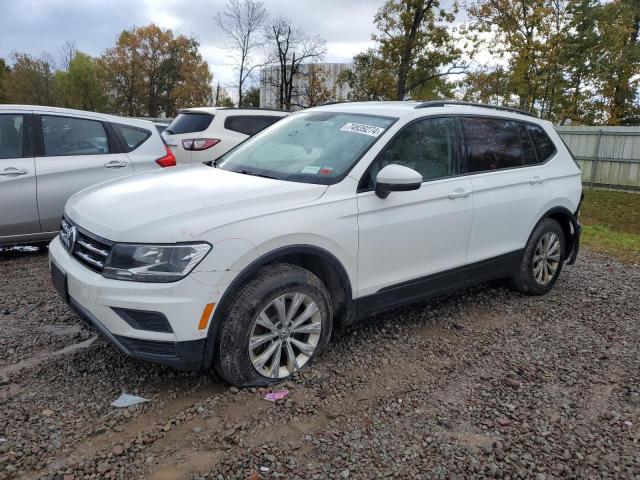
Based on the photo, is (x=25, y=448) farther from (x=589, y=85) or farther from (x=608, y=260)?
(x=589, y=85)

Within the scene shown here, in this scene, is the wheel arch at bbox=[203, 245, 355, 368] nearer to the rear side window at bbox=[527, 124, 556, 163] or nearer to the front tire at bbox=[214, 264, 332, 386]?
the front tire at bbox=[214, 264, 332, 386]

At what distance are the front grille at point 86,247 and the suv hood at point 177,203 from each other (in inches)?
1.8

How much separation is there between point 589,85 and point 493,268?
2388 cm

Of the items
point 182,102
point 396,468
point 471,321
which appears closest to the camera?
point 396,468

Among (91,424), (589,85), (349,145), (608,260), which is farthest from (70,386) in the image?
(589,85)

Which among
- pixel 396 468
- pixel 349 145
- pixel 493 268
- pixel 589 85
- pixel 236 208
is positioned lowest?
Result: pixel 396 468

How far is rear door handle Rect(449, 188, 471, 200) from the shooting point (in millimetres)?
3996

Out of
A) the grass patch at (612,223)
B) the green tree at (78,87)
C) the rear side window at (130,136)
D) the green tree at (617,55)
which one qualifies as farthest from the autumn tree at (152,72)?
the rear side window at (130,136)

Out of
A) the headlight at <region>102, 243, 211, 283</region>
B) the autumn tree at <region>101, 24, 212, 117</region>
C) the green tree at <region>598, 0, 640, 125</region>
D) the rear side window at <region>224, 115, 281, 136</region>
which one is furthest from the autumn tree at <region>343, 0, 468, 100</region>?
the autumn tree at <region>101, 24, 212, 117</region>

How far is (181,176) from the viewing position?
12.1ft

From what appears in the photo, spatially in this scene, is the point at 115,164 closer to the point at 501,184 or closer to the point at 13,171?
the point at 13,171

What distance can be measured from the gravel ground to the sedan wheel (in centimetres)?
13

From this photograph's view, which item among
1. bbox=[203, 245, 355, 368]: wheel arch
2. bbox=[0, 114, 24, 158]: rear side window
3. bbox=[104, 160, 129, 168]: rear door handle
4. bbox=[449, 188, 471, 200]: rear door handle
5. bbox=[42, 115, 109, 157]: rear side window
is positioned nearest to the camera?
bbox=[203, 245, 355, 368]: wheel arch

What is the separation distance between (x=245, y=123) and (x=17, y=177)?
4384 mm
